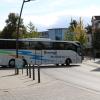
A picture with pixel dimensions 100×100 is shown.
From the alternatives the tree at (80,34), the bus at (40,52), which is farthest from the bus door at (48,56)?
the tree at (80,34)

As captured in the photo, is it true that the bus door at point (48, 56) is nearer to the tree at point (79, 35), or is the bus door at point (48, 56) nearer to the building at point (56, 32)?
the tree at point (79, 35)

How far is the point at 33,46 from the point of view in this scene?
50.2m

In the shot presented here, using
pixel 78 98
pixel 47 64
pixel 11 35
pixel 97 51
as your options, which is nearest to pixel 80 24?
pixel 97 51

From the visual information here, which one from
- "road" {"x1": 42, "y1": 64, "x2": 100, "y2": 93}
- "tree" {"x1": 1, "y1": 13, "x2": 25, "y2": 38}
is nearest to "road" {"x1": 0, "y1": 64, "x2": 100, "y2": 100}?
"road" {"x1": 42, "y1": 64, "x2": 100, "y2": 93}

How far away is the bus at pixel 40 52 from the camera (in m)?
48.2

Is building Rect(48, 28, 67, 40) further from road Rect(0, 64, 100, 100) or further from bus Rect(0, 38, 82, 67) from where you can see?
road Rect(0, 64, 100, 100)

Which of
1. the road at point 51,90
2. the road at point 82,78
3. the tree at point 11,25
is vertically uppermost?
the tree at point 11,25

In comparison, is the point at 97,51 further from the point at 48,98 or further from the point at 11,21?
the point at 48,98

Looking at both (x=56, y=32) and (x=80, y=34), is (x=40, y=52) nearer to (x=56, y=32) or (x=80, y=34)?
(x=80, y=34)

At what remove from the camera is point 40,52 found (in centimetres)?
5047

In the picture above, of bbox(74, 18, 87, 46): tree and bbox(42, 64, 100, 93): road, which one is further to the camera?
bbox(74, 18, 87, 46): tree

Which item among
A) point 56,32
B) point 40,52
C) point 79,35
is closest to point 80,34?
point 79,35

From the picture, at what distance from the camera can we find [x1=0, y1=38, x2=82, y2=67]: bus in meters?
48.2

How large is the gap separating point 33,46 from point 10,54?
334cm
